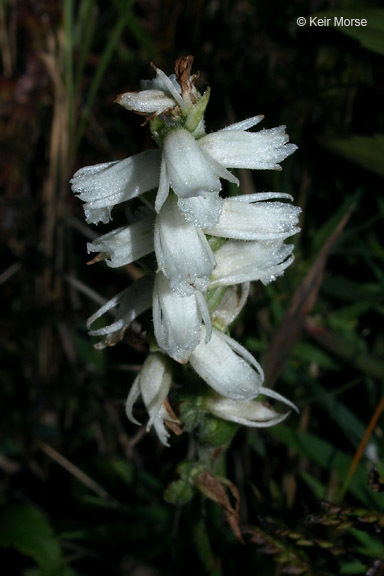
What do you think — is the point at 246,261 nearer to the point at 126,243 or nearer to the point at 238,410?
the point at 126,243

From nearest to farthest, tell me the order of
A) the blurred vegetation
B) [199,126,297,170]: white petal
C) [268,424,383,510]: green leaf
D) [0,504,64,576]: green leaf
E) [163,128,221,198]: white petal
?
1. [163,128,221,198]: white petal
2. [199,126,297,170]: white petal
3. [268,424,383,510]: green leaf
4. the blurred vegetation
5. [0,504,64,576]: green leaf

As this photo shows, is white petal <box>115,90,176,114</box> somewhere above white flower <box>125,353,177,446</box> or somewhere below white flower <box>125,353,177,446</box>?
above

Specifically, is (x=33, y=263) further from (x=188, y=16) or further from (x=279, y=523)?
(x=279, y=523)

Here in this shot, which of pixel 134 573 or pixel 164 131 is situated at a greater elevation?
pixel 164 131

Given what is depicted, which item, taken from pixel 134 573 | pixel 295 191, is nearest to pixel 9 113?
pixel 295 191

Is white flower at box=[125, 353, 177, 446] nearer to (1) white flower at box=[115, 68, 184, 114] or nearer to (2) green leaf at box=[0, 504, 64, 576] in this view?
(1) white flower at box=[115, 68, 184, 114]

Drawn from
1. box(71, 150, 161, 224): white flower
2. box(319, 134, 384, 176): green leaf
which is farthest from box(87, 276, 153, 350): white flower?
box(319, 134, 384, 176): green leaf

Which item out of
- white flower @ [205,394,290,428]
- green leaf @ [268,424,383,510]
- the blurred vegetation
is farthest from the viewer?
the blurred vegetation
